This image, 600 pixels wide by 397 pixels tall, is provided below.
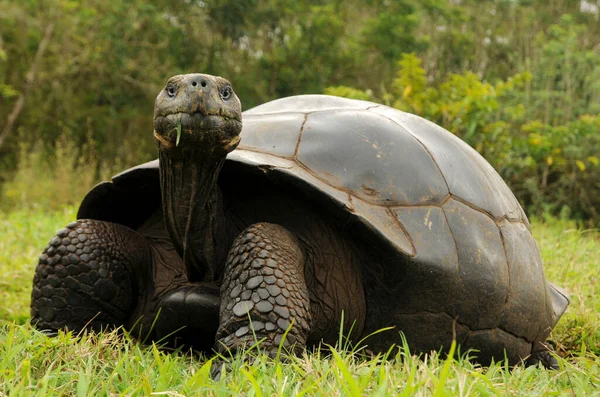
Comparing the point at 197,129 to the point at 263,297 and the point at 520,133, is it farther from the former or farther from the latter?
the point at 520,133

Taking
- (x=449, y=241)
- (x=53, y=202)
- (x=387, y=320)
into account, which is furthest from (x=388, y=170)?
(x=53, y=202)

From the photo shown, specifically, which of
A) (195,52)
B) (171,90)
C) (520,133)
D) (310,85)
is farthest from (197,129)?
(310,85)

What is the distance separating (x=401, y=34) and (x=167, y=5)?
13.1 ft

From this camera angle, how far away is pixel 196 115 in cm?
193

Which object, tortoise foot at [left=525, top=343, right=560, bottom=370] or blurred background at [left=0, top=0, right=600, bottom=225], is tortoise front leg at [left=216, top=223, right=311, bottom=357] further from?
blurred background at [left=0, top=0, right=600, bottom=225]

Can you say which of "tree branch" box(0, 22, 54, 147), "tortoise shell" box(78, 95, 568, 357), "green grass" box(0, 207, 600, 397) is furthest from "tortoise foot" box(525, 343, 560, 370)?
"tree branch" box(0, 22, 54, 147)

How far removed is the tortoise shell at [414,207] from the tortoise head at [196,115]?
26cm

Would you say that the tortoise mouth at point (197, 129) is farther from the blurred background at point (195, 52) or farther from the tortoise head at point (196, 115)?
the blurred background at point (195, 52)

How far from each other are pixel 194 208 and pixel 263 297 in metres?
0.37

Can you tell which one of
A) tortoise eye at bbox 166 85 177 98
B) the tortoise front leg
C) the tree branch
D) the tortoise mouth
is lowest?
the tree branch

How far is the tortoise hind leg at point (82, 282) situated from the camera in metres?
2.46

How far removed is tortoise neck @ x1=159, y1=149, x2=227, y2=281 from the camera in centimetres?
208

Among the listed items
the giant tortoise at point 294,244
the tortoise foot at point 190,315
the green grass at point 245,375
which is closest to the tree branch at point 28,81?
the giant tortoise at point 294,244

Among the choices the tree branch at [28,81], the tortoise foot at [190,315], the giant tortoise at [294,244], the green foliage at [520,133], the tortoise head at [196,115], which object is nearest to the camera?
the tortoise head at [196,115]
